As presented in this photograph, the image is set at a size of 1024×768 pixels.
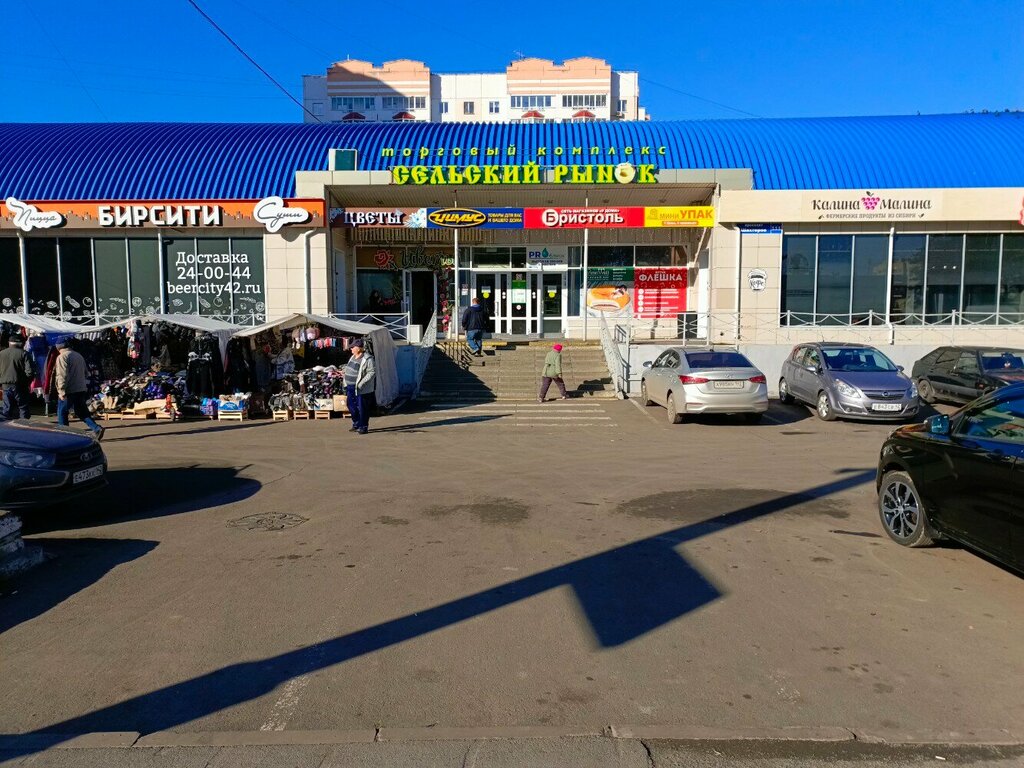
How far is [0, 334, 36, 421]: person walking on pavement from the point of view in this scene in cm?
1441

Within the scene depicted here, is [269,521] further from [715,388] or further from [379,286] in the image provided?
[379,286]

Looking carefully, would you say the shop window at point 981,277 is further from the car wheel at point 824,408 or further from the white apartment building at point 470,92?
the white apartment building at point 470,92

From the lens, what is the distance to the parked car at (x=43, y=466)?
23.0 feet

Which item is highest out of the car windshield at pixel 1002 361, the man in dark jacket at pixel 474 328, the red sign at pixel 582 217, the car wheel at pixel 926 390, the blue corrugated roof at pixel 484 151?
the blue corrugated roof at pixel 484 151

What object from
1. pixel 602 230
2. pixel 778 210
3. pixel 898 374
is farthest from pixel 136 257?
pixel 898 374

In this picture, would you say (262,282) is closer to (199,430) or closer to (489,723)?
(199,430)

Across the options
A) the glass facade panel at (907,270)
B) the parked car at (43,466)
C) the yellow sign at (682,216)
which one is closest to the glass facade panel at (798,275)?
the yellow sign at (682,216)

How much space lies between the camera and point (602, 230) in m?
26.2

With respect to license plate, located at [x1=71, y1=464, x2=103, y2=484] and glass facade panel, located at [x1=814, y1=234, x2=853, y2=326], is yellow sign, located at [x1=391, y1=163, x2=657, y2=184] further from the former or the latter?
license plate, located at [x1=71, y1=464, x2=103, y2=484]

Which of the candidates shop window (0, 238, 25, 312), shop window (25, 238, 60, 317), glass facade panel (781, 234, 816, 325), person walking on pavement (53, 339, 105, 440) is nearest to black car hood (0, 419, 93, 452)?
person walking on pavement (53, 339, 105, 440)

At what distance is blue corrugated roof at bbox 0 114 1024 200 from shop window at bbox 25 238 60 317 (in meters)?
1.53

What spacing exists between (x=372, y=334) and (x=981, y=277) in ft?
64.5

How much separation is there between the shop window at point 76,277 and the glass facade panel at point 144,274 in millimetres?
1320

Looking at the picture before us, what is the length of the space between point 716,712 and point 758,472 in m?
6.74
